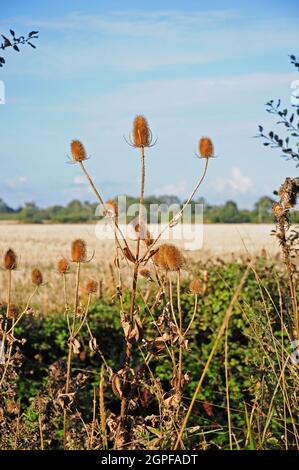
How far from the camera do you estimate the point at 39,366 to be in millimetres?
5613

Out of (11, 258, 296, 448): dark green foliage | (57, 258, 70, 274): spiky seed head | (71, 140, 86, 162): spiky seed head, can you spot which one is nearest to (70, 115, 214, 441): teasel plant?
(71, 140, 86, 162): spiky seed head

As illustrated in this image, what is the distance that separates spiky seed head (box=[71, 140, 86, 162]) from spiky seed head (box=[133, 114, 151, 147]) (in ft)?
0.94

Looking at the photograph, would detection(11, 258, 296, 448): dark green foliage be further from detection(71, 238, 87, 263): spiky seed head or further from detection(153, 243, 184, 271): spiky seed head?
detection(153, 243, 184, 271): spiky seed head

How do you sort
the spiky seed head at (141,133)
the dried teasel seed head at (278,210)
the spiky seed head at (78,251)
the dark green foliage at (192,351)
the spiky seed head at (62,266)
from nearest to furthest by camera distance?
the spiky seed head at (141,133), the dried teasel seed head at (278,210), the spiky seed head at (78,251), the spiky seed head at (62,266), the dark green foliage at (192,351)

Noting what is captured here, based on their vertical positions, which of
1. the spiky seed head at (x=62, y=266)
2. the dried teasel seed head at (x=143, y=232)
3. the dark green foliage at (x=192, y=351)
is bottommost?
the dark green foliage at (x=192, y=351)

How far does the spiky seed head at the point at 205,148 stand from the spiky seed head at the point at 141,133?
30cm

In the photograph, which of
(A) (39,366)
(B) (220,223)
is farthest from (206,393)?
(B) (220,223)

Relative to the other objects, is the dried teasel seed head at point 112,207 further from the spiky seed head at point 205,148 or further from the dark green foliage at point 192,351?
the dark green foliage at point 192,351

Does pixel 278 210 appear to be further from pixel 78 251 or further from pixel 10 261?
pixel 10 261

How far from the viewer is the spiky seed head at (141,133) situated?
2.58 metres

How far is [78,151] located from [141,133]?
32cm

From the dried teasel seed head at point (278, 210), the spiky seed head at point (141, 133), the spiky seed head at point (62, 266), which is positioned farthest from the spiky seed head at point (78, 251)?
the dried teasel seed head at point (278, 210)
